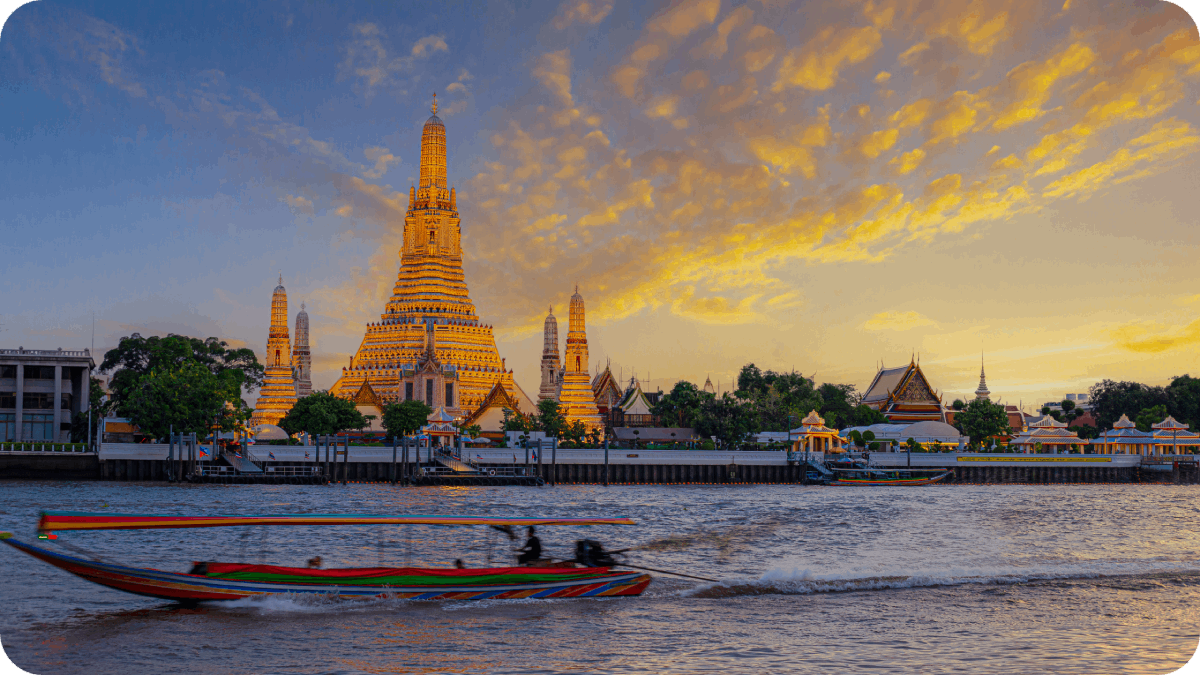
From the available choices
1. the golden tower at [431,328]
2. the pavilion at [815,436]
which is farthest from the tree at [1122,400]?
the golden tower at [431,328]

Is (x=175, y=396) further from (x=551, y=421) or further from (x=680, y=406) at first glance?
(x=680, y=406)

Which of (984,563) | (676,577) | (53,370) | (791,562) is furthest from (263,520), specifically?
(53,370)

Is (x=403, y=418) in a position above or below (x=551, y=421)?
above

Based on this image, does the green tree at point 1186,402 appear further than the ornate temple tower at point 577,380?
Yes

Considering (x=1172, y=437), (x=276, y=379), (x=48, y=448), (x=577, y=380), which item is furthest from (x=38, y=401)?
(x=1172, y=437)

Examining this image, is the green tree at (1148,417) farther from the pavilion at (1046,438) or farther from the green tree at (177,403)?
the green tree at (177,403)

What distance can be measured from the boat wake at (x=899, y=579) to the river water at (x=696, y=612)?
9 cm

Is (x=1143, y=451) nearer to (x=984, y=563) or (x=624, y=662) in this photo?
(x=984, y=563)

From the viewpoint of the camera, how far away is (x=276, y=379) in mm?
103500

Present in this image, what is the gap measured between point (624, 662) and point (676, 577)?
8621 mm

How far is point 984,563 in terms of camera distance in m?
31.0

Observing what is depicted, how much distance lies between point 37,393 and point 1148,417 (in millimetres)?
109641

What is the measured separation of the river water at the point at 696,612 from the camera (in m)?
17.2

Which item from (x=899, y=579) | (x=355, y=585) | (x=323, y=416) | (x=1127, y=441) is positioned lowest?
(x=899, y=579)
